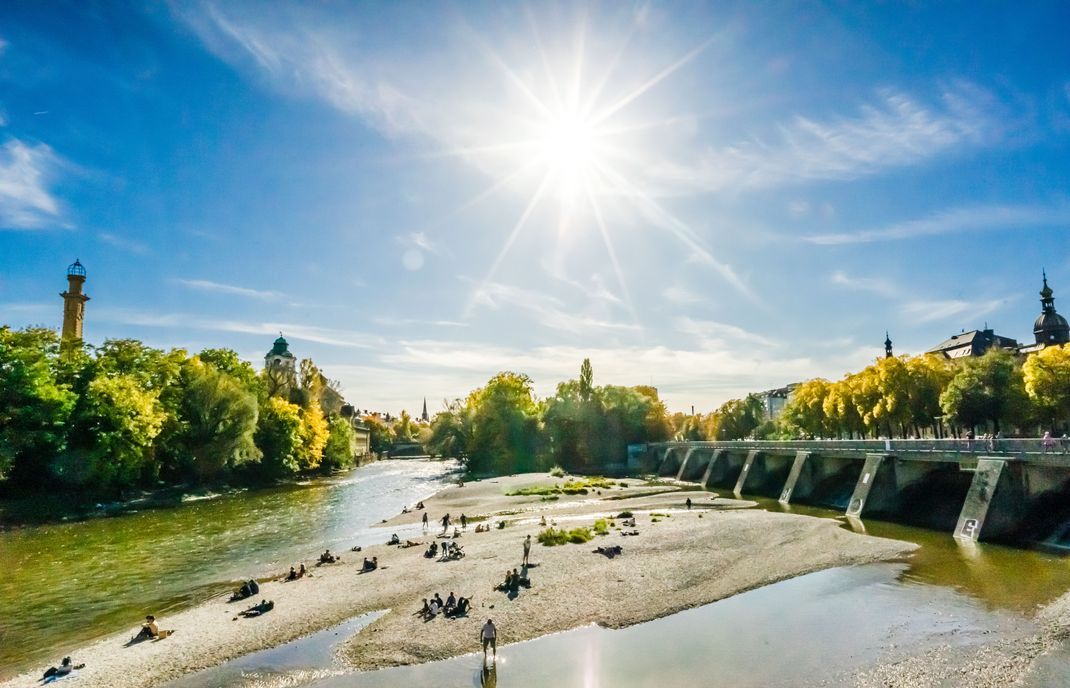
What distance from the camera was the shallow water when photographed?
24.6m

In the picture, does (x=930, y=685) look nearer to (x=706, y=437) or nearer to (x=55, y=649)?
(x=55, y=649)

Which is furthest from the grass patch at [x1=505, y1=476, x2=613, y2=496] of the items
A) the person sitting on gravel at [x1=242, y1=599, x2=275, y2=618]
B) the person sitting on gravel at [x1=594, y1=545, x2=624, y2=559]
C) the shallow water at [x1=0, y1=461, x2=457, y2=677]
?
the person sitting on gravel at [x1=242, y1=599, x2=275, y2=618]

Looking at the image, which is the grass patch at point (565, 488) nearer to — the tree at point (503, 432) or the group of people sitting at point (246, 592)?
the tree at point (503, 432)

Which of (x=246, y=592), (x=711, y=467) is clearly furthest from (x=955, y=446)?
(x=246, y=592)

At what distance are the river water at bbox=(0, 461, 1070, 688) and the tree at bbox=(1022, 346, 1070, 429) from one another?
3513 cm

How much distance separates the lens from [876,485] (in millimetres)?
47219

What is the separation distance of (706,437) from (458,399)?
212 ft

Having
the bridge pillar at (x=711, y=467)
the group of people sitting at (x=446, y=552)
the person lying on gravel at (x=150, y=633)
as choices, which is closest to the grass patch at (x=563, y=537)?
the group of people sitting at (x=446, y=552)

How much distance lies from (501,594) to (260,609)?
10808 millimetres

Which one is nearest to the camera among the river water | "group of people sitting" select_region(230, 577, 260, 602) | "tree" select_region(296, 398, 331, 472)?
the river water

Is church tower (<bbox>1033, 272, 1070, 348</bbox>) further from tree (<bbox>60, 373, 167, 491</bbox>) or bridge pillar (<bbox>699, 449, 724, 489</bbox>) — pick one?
tree (<bbox>60, 373, 167, 491</bbox>)

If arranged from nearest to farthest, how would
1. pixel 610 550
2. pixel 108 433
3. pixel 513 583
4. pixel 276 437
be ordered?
pixel 513 583 → pixel 610 550 → pixel 108 433 → pixel 276 437

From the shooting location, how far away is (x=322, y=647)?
21.3 meters

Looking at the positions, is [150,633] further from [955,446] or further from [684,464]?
[684,464]
